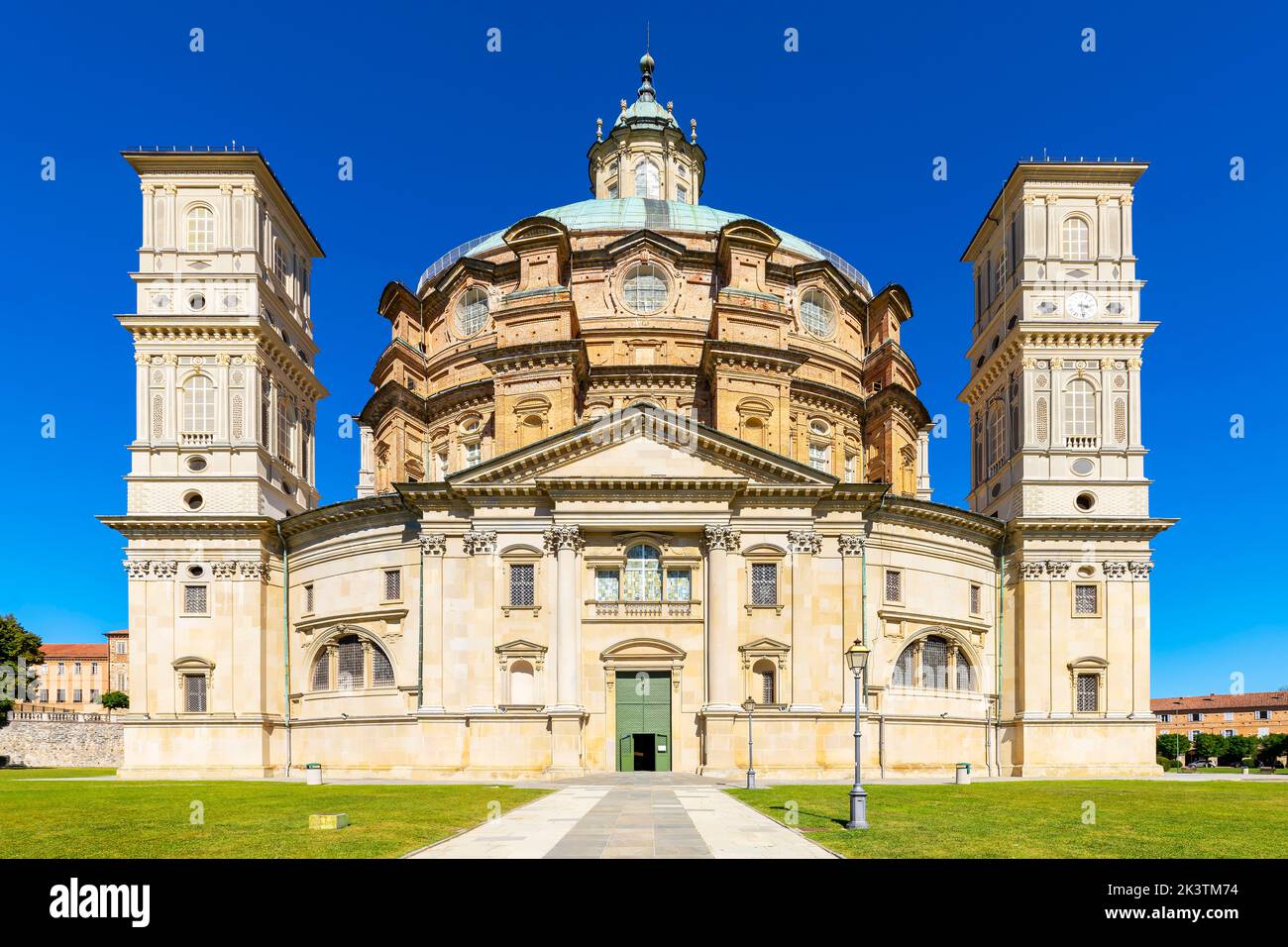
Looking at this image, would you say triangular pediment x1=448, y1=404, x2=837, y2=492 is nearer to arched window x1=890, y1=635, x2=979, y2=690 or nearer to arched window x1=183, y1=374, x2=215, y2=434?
arched window x1=890, y1=635, x2=979, y2=690

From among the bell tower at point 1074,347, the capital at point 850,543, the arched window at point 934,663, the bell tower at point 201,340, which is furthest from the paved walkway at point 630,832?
the bell tower at point 1074,347

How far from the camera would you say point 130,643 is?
2265 inches

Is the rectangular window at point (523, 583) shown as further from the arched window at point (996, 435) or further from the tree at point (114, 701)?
the tree at point (114, 701)

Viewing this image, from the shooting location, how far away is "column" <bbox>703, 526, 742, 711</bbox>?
51156 mm

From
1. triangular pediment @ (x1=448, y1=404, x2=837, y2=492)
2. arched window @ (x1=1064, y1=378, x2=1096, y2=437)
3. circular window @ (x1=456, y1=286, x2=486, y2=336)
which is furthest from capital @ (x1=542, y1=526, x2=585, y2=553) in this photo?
arched window @ (x1=1064, y1=378, x2=1096, y2=437)

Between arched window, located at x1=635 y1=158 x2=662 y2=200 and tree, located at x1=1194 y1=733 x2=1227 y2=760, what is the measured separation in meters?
79.7

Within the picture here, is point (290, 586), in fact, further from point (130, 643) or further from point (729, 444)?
point (729, 444)

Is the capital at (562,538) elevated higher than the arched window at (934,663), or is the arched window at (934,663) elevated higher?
the capital at (562,538)

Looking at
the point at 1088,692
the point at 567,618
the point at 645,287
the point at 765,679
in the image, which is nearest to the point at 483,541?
the point at 567,618

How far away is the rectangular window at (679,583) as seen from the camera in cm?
5284

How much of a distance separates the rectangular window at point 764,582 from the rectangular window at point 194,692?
28045mm

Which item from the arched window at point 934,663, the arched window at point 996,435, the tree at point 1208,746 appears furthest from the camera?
the tree at point 1208,746
